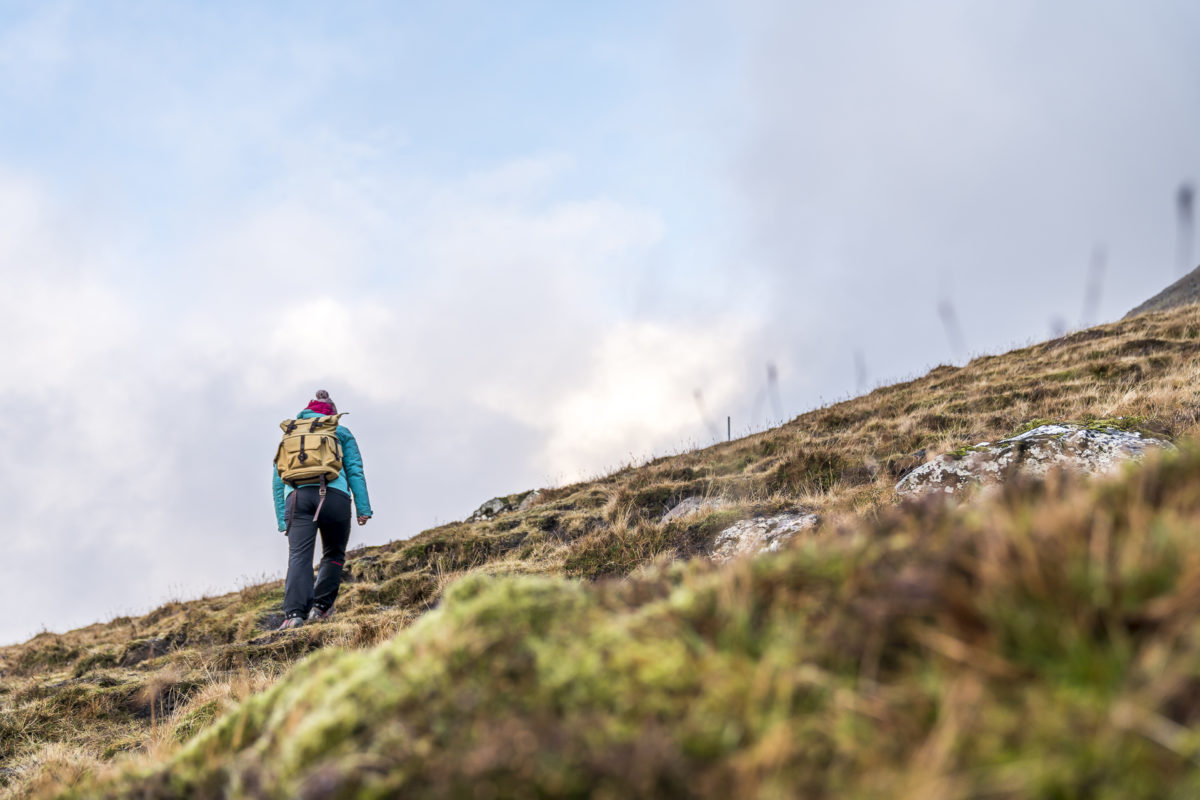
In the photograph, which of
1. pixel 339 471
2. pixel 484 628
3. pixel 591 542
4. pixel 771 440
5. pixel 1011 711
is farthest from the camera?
pixel 771 440

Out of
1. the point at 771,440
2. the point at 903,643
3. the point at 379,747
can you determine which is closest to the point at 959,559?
the point at 903,643

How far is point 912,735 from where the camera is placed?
39.0 inches

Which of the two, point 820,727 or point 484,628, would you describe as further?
point 484,628

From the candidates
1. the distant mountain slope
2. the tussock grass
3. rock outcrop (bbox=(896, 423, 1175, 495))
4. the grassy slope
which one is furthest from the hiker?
the distant mountain slope

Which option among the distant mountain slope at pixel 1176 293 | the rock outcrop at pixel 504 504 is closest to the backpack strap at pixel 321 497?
the rock outcrop at pixel 504 504

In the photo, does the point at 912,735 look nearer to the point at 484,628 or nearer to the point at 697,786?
the point at 697,786

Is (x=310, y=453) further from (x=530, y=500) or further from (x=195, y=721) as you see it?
(x=530, y=500)

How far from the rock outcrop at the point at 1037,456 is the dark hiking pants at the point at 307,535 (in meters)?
6.79

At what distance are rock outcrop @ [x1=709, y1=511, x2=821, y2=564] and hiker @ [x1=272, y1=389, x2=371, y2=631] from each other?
4.71 metres

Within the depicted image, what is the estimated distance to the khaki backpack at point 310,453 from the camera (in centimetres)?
836

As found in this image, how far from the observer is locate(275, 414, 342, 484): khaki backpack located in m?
8.36

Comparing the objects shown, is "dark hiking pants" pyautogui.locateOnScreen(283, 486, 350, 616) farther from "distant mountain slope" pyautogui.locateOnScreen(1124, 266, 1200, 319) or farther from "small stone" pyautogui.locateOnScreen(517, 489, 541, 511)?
"distant mountain slope" pyautogui.locateOnScreen(1124, 266, 1200, 319)

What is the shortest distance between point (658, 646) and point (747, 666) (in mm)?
175

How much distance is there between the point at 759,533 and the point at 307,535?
18.3 feet
